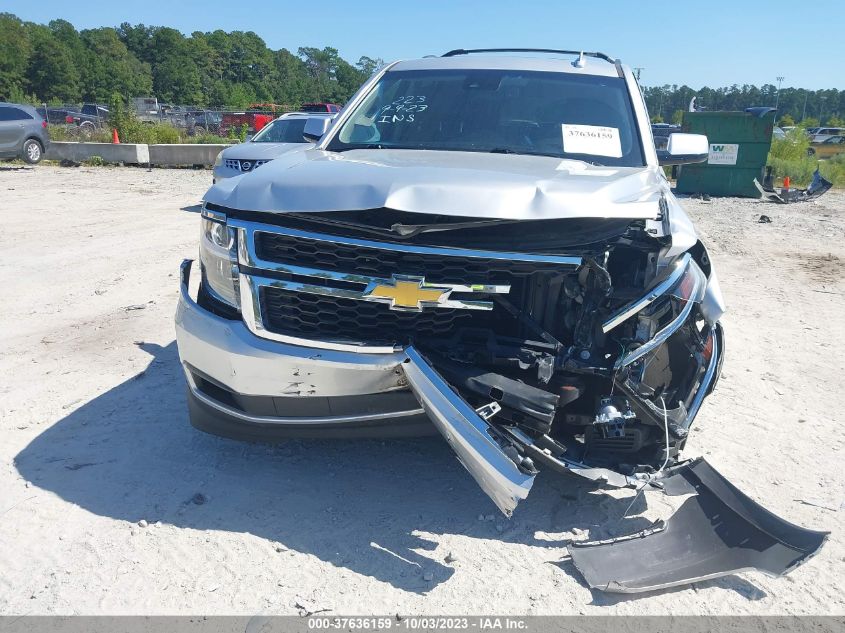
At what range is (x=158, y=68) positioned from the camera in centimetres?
9912

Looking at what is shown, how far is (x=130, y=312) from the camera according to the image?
21.0 ft

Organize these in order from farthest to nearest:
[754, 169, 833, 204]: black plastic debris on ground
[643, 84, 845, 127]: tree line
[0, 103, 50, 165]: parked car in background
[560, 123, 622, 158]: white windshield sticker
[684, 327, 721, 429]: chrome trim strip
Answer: [643, 84, 845, 127]: tree line
[0, 103, 50, 165]: parked car in background
[754, 169, 833, 204]: black plastic debris on ground
[560, 123, 622, 158]: white windshield sticker
[684, 327, 721, 429]: chrome trim strip

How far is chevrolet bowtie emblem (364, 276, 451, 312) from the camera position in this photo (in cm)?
291

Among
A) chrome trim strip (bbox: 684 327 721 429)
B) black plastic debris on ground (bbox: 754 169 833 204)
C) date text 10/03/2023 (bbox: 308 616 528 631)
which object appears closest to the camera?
date text 10/03/2023 (bbox: 308 616 528 631)

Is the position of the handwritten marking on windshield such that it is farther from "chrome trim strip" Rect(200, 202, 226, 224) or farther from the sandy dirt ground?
the sandy dirt ground

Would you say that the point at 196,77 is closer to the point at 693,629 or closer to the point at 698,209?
the point at 698,209

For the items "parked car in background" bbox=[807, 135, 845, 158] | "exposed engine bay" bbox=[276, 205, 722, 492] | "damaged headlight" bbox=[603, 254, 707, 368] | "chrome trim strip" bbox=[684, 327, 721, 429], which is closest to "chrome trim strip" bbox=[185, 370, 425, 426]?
"exposed engine bay" bbox=[276, 205, 722, 492]

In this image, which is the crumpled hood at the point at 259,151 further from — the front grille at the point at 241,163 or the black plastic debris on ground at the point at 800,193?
the black plastic debris on ground at the point at 800,193

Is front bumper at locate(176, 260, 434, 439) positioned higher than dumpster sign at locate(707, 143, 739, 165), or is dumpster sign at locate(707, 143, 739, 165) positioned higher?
dumpster sign at locate(707, 143, 739, 165)

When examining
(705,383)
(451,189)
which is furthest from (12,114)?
(705,383)

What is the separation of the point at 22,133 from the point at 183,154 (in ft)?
13.8

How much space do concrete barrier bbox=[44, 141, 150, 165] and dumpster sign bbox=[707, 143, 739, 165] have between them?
15.6 meters

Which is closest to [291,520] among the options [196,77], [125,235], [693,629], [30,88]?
[693,629]

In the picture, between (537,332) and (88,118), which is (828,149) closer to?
(88,118)
